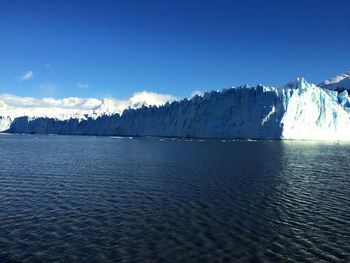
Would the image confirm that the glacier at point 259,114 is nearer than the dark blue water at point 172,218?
No

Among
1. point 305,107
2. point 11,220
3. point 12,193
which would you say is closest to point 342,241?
point 11,220

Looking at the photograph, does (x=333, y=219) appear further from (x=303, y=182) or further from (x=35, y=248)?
(x=35, y=248)

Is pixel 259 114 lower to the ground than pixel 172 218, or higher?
higher

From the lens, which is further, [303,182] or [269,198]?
[303,182]

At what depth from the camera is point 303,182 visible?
1139 inches

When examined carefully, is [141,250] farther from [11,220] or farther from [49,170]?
[49,170]

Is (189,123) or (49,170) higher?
(189,123)

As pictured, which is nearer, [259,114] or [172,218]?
[172,218]

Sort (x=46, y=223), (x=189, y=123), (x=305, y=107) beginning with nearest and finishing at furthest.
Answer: (x=46, y=223), (x=305, y=107), (x=189, y=123)

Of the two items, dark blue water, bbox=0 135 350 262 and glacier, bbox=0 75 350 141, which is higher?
glacier, bbox=0 75 350 141

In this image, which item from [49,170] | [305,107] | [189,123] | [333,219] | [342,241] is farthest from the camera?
[189,123]

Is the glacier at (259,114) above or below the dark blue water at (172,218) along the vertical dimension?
above

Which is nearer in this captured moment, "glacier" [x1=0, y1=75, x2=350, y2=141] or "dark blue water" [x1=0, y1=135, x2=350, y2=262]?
"dark blue water" [x1=0, y1=135, x2=350, y2=262]

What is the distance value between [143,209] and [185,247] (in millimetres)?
6102
